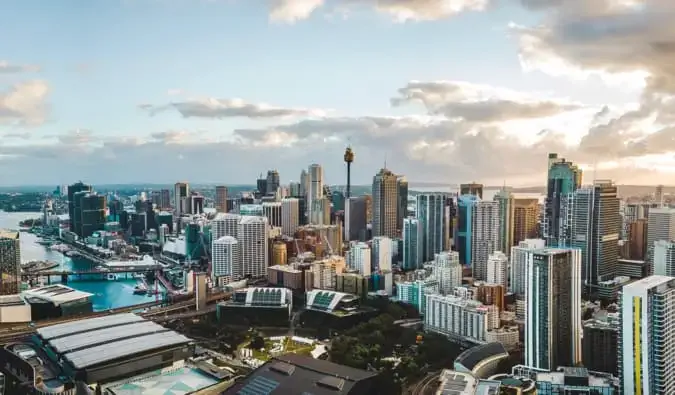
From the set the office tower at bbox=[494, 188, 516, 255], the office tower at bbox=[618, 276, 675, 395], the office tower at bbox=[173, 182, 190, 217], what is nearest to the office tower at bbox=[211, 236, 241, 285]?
the office tower at bbox=[494, 188, 516, 255]

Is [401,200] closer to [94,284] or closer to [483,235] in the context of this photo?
[483,235]

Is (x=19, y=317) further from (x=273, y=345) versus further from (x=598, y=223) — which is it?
(x=598, y=223)

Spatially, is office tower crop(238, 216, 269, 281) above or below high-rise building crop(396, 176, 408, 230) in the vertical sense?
below

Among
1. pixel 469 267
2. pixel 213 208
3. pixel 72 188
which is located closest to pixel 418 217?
pixel 469 267

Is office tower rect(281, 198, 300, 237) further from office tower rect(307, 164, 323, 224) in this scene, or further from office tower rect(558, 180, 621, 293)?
office tower rect(558, 180, 621, 293)

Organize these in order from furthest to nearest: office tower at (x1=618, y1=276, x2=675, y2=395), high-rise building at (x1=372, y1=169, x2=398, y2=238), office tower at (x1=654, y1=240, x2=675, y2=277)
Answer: high-rise building at (x1=372, y1=169, x2=398, y2=238) → office tower at (x1=654, y1=240, x2=675, y2=277) → office tower at (x1=618, y1=276, x2=675, y2=395)

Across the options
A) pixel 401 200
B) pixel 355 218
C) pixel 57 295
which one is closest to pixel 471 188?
pixel 401 200

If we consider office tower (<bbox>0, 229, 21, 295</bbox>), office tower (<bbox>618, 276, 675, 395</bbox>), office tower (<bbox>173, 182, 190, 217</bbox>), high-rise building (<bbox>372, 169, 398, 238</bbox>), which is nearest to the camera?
office tower (<bbox>618, 276, 675, 395</bbox>)
